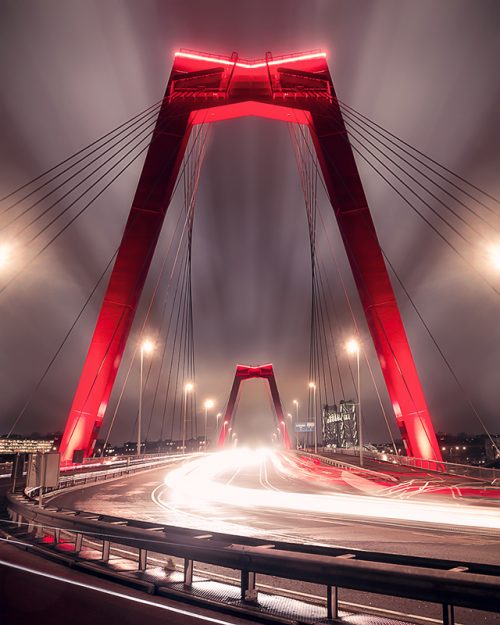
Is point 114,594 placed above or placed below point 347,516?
above

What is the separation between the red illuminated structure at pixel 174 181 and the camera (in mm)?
27703

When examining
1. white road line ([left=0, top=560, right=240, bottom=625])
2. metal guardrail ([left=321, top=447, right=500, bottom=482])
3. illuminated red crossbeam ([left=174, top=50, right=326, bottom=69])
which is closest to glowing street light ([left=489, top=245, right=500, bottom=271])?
metal guardrail ([left=321, top=447, right=500, bottom=482])

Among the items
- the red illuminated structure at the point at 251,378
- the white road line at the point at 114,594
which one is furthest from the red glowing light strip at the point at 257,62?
the red illuminated structure at the point at 251,378

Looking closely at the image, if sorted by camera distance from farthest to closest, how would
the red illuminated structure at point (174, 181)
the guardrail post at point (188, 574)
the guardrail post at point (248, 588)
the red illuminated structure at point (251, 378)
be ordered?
the red illuminated structure at point (251, 378) < the red illuminated structure at point (174, 181) < the guardrail post at point (188, 574) < the guardrail post at point (248, 588)

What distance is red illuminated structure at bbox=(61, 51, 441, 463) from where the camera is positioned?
2770 cm

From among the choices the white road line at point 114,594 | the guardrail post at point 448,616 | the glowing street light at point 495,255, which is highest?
the glowing street light at point 495,255

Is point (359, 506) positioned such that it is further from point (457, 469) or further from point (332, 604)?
point (457, 469)

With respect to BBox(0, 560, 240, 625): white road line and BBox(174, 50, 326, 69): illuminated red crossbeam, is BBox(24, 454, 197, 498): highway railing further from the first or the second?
BBox(174, 50, 326, 69): illuminated red crossbeam

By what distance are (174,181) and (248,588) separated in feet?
99.3

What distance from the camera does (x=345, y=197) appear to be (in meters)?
31.1

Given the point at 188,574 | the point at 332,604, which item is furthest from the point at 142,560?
the point at 332,604

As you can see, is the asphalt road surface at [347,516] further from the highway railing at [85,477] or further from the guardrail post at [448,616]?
the guardrail post at [448,616]

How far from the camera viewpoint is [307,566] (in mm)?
4793

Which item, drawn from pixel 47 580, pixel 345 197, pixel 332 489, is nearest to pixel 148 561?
pixel 47 580
